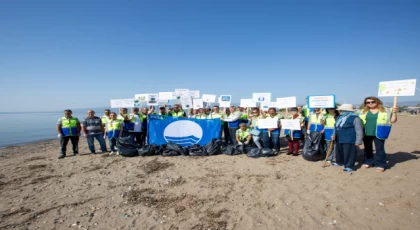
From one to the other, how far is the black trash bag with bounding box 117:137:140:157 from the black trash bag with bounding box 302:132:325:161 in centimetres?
573

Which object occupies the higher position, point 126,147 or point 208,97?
point 208,97

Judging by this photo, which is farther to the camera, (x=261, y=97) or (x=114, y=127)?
(x=261, y=97)

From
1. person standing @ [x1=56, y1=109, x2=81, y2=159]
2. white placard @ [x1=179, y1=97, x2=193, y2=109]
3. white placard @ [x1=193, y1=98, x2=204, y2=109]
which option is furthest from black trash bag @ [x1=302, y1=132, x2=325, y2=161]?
person standing @ [x1=56, y1=109, x2=81, y2=159]

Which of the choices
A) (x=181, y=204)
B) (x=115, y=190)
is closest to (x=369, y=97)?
(x=181, y=204)

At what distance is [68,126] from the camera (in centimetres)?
722

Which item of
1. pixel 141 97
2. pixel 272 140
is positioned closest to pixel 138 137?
pixel 141 97

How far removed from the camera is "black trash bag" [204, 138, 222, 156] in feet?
23.1

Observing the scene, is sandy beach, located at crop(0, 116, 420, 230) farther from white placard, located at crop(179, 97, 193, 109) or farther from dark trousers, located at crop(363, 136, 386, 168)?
white placard, located at crop(179, 97, 193, 109)

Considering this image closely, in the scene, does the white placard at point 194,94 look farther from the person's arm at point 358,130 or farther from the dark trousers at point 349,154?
the person's arm at point 358,130

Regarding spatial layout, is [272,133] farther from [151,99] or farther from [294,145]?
[151,99]

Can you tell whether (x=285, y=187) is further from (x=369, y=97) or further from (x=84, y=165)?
(x=84, y=165)

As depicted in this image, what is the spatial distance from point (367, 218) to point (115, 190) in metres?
4.70

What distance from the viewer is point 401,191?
380 cm

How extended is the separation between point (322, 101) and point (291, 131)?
1.33 meters
